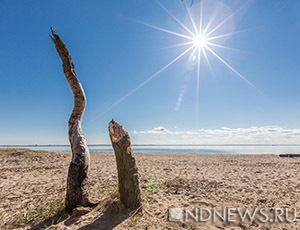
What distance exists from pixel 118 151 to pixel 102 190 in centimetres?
272

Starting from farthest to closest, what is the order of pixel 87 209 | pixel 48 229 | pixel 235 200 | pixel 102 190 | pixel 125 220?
pixel 102 190, pixel 235 200, pixel 87 209, pixel 125 220, pixel 48 229

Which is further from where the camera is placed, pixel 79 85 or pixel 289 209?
pixel 79 85

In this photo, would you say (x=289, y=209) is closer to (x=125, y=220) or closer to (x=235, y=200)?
(x=235, y=200)

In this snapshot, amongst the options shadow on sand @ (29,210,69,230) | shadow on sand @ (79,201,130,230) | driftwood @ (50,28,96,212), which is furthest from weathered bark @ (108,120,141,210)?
shadow on sand @ (29,210,69,230)

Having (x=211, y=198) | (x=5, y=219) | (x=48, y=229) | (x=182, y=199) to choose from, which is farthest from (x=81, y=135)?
(x=211, y=198)

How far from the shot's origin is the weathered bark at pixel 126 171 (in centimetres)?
377

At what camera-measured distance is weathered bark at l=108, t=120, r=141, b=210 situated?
12.4 ft

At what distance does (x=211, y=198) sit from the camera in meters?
4.97

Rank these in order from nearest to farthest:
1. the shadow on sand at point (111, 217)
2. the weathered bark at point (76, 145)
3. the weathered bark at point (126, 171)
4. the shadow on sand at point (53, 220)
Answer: the shadow on sand at point (111, 217)
the shadow on sand at point (53, 220)
the weathered bark at point (126, 171)
the weathered bark at point (76, 145)

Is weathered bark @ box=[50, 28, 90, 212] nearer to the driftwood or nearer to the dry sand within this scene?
the driftwood

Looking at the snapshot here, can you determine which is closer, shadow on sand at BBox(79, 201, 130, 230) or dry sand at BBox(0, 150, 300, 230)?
shadow on sand at BBox(79, 201, 130, 230)

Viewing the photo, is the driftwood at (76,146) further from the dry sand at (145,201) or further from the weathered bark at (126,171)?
the weathered bark at (126,171)

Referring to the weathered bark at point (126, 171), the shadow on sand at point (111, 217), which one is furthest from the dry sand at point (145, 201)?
the weathered bark at point (126, 171)

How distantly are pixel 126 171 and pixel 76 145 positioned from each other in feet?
4.68
